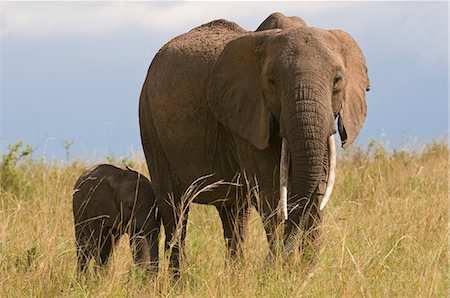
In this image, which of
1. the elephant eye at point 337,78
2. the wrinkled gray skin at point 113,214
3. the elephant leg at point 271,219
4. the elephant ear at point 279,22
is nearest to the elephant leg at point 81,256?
the wrinkled gray skin at point 113,214

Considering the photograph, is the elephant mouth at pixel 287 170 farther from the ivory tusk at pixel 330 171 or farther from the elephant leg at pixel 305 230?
the elephant leg at pixel 305 230

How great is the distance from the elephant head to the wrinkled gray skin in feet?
3.93

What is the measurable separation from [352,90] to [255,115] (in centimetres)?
70

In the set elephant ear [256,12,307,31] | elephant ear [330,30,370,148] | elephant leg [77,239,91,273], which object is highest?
elephant ear [256,12,307,31]

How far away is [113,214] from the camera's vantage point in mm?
8469

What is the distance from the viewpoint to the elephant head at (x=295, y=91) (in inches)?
263

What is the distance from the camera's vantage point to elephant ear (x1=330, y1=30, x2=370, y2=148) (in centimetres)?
718

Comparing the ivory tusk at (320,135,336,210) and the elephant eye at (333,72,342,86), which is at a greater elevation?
the elephant eye at (333,72,342,86)

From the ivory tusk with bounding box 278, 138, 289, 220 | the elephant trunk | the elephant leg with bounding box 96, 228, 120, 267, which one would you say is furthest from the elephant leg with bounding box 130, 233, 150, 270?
the elephant trunk

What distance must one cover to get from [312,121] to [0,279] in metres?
2.41

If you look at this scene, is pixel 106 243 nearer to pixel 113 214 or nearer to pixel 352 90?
pixel 113 214

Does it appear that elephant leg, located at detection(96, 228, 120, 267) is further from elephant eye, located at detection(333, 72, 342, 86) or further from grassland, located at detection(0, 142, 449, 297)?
elephant eye, located at detection(333, 72, 342, 86)

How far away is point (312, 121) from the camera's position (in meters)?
6.65

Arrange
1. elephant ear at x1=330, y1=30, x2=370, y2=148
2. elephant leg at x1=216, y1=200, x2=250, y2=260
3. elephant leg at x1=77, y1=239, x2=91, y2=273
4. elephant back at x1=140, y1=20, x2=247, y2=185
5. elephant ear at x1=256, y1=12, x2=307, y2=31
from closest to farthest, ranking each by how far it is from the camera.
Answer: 1. elephant ear at x1=330, y1=30, x2=370, y2=148
2. elephant ear at x1=256, y1=12, x2=307, y2=31
3. elephant leg at x1=77, y1=239, x2=91, y2=273
4. elephant back at x1=140, y1=20, x2=247, y2=185
5. elephant leg at x1=216, y1=200, x2=250, y2=260
